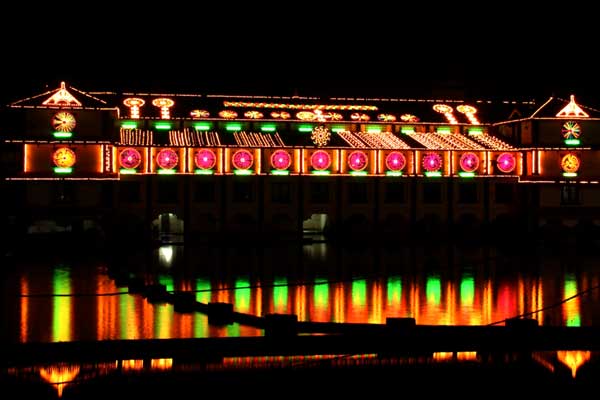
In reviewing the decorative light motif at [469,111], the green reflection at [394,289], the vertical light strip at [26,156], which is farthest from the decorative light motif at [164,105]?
the green reflection at [394,289]

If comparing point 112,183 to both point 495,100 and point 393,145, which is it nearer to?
point 393,145

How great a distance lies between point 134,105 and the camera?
45531 mm

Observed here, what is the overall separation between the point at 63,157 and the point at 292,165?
1212 cm

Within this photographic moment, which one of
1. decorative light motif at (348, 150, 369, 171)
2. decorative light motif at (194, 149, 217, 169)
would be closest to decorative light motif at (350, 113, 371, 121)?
decorative light motif at (348, 150, 369, 171)

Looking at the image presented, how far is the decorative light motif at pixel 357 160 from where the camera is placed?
145ft

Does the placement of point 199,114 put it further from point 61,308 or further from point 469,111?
point 61,308

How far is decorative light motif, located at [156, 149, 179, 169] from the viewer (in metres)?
42.5

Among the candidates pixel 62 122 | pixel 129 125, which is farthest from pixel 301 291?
pixel 129 125

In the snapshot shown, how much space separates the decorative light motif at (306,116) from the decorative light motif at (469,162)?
881 cm

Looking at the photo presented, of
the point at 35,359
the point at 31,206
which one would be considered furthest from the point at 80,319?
the point at 31,206

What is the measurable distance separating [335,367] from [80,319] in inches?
281

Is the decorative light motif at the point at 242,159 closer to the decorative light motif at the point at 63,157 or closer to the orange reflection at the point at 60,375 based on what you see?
the decorative light motif at the point at 63,157

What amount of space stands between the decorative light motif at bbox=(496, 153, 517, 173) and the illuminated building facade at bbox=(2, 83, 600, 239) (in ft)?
0.38

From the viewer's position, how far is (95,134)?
41750 millimetres
